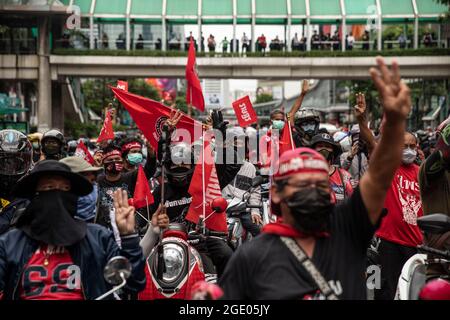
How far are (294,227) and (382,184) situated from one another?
1.53 feet

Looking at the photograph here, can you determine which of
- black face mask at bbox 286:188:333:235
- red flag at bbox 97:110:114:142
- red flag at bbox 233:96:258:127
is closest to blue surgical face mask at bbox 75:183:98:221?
black face mask at bbox 286:188:333:235

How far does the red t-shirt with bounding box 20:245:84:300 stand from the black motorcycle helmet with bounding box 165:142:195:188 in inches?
130

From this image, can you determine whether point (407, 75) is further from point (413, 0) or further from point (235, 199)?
point (235, 199)

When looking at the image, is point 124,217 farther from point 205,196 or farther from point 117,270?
point 205,196

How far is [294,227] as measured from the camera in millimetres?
3568

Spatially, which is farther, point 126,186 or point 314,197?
point 126,186

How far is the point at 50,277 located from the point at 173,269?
233cm

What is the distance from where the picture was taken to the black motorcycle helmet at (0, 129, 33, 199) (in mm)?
6441

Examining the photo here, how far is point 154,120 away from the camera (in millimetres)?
8461

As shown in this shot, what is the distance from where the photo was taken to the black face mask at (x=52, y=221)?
13.7 ft

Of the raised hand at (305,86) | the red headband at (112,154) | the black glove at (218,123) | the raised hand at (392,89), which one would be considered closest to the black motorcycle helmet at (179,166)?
the black glove at (218,123)

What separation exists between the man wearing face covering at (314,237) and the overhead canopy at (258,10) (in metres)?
44.8

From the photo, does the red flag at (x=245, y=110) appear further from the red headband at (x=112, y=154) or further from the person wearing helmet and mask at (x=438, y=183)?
the person wearing helmet and mask at (x=438, y=183)
